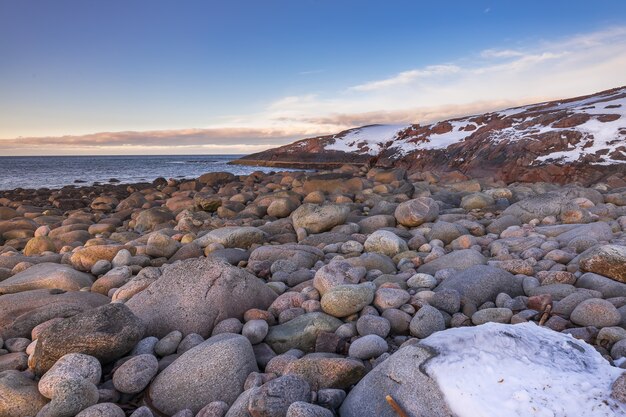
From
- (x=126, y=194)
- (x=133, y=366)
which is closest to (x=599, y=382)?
(x=133, y=366)

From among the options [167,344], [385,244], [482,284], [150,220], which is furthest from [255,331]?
[150,220]

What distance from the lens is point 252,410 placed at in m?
2.34

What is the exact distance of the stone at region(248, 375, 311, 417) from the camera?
231cm

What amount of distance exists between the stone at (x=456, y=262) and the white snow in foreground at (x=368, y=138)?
75.9 ft

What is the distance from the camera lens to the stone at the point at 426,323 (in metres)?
3.51

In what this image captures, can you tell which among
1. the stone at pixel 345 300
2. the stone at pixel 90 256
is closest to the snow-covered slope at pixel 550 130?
the stone at pixel 345 300

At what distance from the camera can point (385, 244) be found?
6027 millimetres

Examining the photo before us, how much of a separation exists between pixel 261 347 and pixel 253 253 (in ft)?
8.31

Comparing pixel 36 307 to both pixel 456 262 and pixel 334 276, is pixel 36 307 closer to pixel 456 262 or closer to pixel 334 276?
pixel 334 276

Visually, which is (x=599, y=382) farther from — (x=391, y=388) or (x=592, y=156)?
(x=592, y=156)

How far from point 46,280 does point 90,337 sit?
8.06 ft

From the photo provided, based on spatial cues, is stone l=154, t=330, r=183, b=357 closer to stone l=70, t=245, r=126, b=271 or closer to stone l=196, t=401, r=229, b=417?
stone l=196, t=401, r=229, b=417

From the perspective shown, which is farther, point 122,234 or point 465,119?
Answer: point 465,119

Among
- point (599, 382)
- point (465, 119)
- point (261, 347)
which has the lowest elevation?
point (261, 347)
